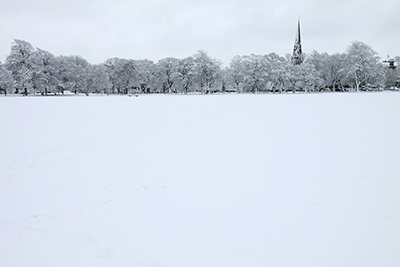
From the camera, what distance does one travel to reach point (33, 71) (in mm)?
51312

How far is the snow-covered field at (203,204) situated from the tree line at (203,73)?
55095 millimetres

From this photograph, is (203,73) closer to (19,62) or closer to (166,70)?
(166,70)

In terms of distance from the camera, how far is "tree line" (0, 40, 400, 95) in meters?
53.6

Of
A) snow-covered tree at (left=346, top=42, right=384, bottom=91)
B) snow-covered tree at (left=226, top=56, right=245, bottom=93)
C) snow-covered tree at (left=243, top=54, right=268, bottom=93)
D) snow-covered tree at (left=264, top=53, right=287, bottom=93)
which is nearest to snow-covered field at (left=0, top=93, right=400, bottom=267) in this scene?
snow-covered tree at (left=346, top=42, right=384, bottom=91)

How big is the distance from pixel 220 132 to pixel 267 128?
2.41 metres

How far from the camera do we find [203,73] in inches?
2672

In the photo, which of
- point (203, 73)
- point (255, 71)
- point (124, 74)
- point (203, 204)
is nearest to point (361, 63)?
point (255, 71)

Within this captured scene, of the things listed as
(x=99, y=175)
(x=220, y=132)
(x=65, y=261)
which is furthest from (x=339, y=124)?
(x=65, y=261)

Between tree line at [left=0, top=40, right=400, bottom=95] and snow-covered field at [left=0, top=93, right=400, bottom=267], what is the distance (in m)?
55.1

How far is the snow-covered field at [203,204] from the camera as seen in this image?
11.5 feet

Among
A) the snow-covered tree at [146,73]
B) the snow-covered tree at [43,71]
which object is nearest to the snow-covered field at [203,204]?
the snow-covered tree at [43,71]

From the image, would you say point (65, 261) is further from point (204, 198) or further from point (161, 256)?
point (204, 198)

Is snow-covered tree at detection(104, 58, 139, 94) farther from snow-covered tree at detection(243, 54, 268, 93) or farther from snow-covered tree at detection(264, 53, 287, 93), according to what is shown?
snow-covered tree at detection(264, 53, 287, 93)

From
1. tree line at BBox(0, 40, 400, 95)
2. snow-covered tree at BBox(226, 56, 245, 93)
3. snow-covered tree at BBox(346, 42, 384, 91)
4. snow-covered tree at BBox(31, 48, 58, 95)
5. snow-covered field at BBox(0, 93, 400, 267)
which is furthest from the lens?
snow-covered tree at BBox(226, 56, 245, 93)
